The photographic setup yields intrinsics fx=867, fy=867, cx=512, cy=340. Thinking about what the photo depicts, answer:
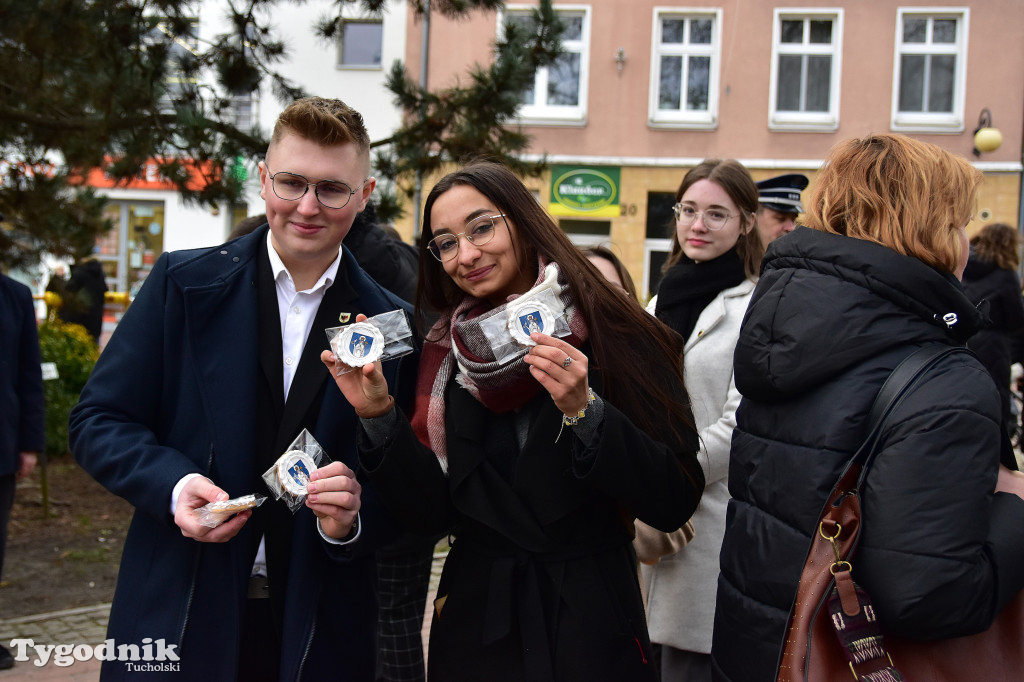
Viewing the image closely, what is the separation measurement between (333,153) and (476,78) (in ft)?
11.9

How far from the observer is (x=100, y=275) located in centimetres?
1180

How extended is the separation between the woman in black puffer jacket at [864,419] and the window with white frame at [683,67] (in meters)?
16.8

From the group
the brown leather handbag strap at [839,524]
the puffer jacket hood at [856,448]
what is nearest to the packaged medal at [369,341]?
the puffer jacket hood at [856,448]

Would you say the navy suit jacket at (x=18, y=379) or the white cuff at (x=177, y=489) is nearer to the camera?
the white cuff at (x=177, y=489)

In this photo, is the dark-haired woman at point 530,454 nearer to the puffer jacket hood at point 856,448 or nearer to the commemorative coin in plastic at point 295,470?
the commemorative coin in plastic at point 295,470

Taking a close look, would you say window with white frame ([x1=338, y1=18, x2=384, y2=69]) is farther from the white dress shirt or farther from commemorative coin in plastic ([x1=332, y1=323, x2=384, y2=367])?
commemorative coin in plastic ([x1=332, y1=323, x2=384, y2=367])

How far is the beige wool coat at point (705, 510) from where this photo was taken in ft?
9.83

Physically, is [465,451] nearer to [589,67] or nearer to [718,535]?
[718,535]

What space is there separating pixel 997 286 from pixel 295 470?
5977 mm

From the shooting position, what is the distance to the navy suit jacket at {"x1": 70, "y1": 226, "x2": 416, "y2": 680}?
2.17 metres

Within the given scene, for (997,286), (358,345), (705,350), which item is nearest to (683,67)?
(997,286)

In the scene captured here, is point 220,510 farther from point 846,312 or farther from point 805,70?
point 805,70

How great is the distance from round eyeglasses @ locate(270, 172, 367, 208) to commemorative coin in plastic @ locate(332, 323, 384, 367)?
1.42 ft

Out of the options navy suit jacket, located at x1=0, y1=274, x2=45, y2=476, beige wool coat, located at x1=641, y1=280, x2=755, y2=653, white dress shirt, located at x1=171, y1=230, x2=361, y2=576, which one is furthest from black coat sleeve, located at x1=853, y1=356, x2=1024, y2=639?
navy suit jacket, located at x1=0, y1=274, x2=45, y2=476
